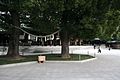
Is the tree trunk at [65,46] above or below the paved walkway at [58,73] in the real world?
above

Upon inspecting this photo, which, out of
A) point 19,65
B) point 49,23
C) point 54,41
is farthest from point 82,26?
point 54,41

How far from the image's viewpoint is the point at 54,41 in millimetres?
55812

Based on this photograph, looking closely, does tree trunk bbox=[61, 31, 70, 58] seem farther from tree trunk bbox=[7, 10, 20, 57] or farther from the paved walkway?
the paved walkway

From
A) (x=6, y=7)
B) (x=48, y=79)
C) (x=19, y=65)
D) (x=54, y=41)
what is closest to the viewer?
(x=48, y=79)

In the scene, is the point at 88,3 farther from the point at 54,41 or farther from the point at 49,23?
the point at 54,41

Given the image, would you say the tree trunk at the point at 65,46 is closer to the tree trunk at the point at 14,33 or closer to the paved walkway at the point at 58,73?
the tree trunk at the point at 14,33

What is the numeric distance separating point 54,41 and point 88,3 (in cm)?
2709

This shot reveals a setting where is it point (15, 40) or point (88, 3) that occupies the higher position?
point (88, 3)

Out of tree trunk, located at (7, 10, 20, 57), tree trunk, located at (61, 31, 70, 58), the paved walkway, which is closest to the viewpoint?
the paved walkway

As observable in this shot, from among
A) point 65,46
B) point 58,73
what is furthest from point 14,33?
point 58,73

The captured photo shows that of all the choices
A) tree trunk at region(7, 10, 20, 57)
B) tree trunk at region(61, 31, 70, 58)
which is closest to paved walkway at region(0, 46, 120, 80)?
tree trunk at region(7, 10, 20, 57)

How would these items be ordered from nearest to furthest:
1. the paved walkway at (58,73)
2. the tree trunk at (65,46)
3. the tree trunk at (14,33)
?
1. the paved walkway at (58,73)
2. the tree trunk at (14,33)
3. the tree trunk at (65,46)

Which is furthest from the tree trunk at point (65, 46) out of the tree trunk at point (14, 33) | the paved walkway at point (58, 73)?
the paved walkway at point (58, 73)

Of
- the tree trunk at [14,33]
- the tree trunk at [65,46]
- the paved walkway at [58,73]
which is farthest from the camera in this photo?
the tree trunk at [65,46]
